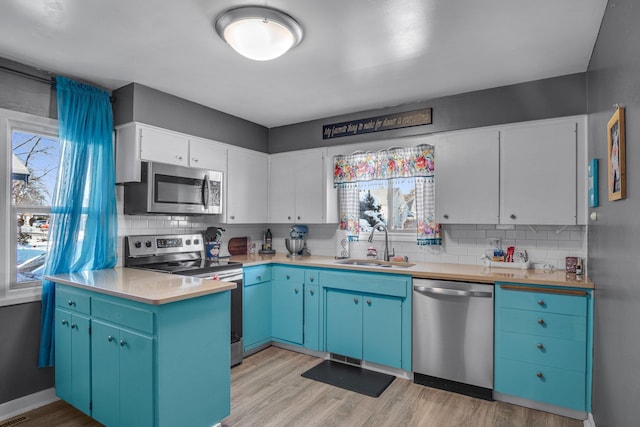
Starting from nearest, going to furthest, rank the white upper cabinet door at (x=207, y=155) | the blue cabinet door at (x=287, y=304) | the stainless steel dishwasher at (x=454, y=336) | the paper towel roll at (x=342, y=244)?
the stainless steel dishwasher at (x=454, y=336) < the white upper cabinet door at (x=207, y=155) < the blue cabinet door at (x=287, y=304) < the paper towel roll at (x=342, y=244)

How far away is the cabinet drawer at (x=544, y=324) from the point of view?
2.44 meters

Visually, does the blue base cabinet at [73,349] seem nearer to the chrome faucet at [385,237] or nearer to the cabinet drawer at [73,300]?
the cabinet drawer at [73,300]

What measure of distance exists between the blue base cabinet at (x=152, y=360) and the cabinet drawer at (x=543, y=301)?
77.9 inches

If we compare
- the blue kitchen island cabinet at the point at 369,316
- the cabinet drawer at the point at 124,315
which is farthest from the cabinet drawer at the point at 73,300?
the blue kitchen island cabinet at the point at 369,316

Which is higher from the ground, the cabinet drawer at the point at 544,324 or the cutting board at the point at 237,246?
the cutting board at the point at 237,246

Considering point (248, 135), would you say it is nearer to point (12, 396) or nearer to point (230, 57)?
point (230, 57)

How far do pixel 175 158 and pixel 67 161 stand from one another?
0.81 m

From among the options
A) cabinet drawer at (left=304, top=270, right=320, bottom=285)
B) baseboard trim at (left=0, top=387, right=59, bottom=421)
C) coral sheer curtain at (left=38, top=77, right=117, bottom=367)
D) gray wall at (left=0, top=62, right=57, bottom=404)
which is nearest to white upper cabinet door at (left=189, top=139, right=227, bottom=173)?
coral sheer curtain at (left=38, top=77, right=117, bottom=367)

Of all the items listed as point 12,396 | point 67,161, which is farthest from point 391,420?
point 67,161

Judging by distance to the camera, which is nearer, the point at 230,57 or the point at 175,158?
the point at 230,57

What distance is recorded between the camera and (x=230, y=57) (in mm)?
2580

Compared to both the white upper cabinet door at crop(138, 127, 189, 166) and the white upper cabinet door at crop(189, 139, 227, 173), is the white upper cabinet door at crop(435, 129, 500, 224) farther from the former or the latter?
the white upper cabinet door at crop(138, 127, 189, 166)

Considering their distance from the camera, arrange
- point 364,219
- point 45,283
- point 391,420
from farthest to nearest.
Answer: point 364,219 < point 45,283 < point 391,420

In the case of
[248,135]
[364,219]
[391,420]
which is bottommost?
[391,420]
